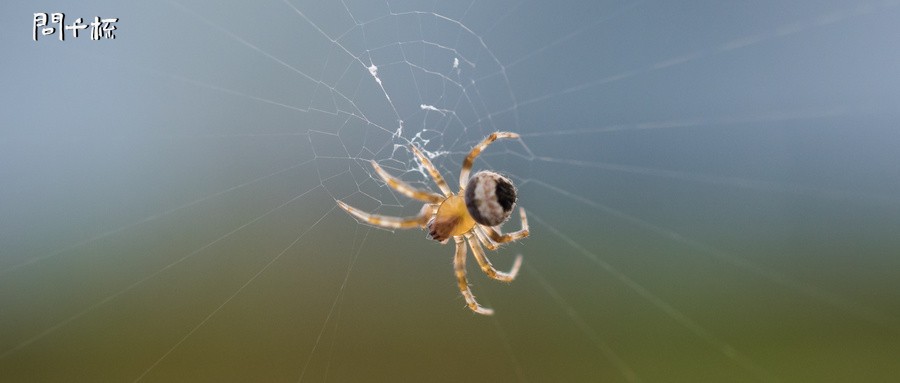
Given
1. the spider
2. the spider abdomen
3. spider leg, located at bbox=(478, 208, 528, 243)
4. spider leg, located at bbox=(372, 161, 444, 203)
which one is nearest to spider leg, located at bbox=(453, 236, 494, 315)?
the spider

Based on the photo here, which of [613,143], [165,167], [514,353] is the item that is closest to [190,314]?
[165,167]

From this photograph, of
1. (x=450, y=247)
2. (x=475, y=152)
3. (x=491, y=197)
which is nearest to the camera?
(x=491, y=197)

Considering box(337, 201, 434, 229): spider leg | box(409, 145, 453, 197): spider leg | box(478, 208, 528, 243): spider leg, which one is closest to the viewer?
box(337, 201, 434, 229): spider leg

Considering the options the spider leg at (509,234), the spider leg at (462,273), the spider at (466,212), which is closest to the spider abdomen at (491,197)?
the spider at (466,212)

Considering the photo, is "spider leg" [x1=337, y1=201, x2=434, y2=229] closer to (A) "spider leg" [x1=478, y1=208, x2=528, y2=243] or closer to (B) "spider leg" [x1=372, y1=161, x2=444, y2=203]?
(B) "spider leg" [x1=372, y1=161, x2=444, y2=203]

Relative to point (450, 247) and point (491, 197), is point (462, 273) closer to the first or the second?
point (491, 197)

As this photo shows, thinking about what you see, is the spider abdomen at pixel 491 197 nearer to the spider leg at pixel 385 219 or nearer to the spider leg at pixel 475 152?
the spider leg at pixel 475 152

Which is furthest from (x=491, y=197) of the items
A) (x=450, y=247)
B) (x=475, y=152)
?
(x=450, y=247)
